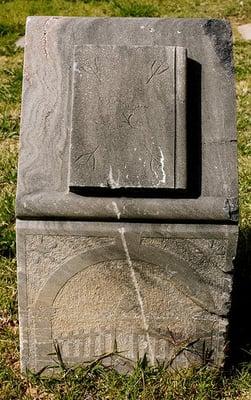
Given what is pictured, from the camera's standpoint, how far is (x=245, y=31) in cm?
684

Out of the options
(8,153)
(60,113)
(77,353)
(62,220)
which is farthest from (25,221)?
(8,153)

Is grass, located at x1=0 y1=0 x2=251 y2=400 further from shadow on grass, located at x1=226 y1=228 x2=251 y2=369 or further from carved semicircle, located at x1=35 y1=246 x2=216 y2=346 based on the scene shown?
carved semicircle, located at x1=35 y1=246 x2=216 y2=346

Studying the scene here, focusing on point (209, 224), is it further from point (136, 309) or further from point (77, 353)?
point (77, 353)

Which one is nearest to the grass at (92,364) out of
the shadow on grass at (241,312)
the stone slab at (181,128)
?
the shadow on grass at (241,312)

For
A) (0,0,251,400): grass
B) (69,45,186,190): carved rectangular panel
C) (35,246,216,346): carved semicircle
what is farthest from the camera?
(0,0,251,400): grass

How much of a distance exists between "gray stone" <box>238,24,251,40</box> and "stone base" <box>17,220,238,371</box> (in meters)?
4.29

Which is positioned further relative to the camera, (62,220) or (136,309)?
(136,309)

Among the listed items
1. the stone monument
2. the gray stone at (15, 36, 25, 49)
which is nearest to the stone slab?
the stone monument

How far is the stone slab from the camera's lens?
104 inches

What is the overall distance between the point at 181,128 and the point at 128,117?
19 centimetres

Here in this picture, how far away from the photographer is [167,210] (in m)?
2.64

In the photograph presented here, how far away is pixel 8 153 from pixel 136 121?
224cm

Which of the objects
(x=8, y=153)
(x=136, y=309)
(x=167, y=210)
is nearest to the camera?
(x=167, y=210)

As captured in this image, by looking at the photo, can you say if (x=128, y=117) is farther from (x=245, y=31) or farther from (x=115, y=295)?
(x=245, y=31)
